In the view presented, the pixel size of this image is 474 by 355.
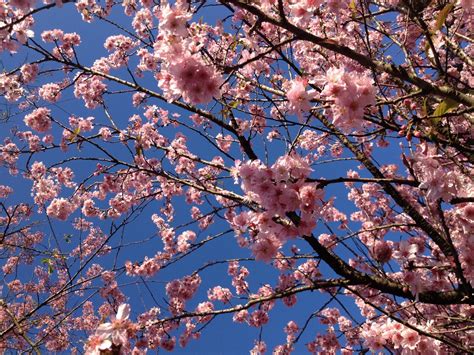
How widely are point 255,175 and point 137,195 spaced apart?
4983 millimetres

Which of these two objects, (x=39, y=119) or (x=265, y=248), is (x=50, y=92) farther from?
(x=265, y=248)

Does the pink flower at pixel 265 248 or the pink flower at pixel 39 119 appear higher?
the pink flower at pixel 39 119

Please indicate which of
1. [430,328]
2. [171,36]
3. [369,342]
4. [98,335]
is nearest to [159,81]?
[171,36]

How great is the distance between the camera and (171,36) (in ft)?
8.00

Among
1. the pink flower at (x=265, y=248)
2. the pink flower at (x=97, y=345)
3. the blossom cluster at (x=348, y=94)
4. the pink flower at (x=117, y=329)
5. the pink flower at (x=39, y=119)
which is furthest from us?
the pink flower at (x=39, y=119)

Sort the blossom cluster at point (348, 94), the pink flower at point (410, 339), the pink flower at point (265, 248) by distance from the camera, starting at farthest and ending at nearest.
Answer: the pink flower at point (410, 339) < the pink flower at point (265, 248) < the blossom cluster at point (348, 94)

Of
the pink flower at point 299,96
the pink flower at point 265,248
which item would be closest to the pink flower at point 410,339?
the pink flower at point 265,248

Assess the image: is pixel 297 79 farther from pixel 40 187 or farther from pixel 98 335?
pixel 40 187

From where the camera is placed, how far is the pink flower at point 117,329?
176cm

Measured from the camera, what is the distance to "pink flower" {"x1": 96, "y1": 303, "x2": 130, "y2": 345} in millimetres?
1763

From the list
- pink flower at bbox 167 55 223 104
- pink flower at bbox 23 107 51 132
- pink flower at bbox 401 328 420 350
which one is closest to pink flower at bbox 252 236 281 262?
pink flower at bbox 167 55 223 104

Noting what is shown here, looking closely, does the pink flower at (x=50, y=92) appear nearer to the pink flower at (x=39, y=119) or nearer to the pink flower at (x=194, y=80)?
the pink flower at (x=39, y=119)

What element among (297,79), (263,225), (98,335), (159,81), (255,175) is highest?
(159,81)

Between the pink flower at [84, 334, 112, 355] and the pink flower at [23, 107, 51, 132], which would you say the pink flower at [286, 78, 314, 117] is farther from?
the pink flower at [23, 107, 51, 132]
